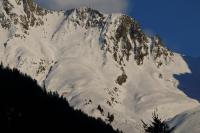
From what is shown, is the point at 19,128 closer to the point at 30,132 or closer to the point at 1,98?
the point at 30,132

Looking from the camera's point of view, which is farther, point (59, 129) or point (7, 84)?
point (7, 84)

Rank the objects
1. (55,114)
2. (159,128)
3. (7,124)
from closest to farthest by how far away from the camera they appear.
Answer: (159,128), (7,124), (55,114)

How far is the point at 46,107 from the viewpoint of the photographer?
198 m

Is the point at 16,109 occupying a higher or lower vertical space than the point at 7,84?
lower

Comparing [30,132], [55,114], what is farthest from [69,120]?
[30,132]

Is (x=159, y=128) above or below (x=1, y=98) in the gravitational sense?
below

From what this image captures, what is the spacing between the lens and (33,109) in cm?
18788

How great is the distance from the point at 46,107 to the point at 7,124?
35237mm

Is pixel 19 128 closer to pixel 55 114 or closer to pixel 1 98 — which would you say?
pixel 1 98

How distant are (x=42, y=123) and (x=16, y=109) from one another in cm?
707

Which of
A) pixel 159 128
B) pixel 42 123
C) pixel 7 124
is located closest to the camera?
pixel 159 128

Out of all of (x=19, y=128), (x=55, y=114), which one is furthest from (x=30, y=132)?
(x=55, y=114)

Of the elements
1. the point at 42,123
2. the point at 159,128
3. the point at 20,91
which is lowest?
the point at 159,128

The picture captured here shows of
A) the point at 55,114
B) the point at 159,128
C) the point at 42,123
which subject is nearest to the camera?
the point at 159,128
